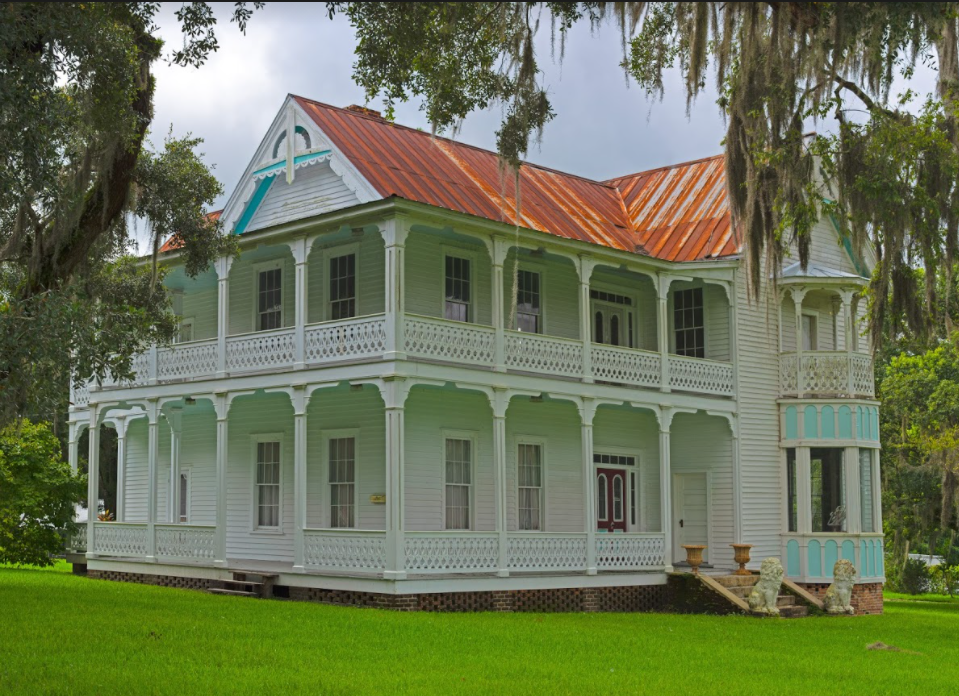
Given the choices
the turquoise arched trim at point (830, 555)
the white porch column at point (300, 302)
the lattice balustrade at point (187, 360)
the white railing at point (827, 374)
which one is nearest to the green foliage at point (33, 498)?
the lattice balustrade at point (187, 360)

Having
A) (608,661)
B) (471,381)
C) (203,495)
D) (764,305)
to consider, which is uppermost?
(764,305)

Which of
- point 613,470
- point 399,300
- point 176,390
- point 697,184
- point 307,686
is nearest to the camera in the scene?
point 307,686

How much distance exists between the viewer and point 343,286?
76.3 ft

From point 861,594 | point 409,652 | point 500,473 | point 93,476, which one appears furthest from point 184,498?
point 861,594

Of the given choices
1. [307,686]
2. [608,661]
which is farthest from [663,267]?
[307,686]

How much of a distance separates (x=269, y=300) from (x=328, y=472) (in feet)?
12.2

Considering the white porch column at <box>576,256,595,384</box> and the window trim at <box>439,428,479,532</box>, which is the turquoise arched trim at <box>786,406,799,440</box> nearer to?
the white porch column at <box>576,256,595,384</box>

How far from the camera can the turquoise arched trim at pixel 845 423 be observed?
25.8 meters

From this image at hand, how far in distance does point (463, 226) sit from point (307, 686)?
35.6 ft

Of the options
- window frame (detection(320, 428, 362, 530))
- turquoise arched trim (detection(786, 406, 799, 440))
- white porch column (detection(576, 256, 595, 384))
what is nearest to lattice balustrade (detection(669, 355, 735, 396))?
turquoise arched trim (detection(786, 406, 799, 440))

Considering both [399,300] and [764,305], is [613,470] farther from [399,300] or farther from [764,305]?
[399,300]

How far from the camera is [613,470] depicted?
2572 centimetres

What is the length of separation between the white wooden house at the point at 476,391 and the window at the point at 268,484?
0.05 metres

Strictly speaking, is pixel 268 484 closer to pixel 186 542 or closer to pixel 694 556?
pixel 186 542
